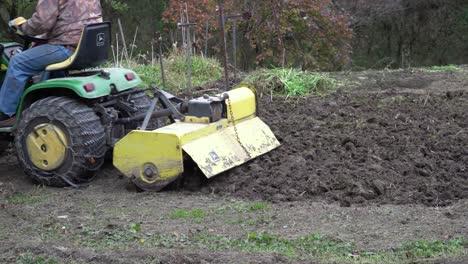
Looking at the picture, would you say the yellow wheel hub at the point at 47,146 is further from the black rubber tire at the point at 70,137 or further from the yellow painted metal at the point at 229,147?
the yellow painted metal at the point at 229,147

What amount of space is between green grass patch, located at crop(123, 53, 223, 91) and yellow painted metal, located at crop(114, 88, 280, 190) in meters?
4.60

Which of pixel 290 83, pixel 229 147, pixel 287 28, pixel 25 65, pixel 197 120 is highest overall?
pixel 25 65

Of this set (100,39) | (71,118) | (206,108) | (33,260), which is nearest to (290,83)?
(206,108)

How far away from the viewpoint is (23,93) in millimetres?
7789

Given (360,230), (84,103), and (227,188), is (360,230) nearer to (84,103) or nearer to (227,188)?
(227,188)

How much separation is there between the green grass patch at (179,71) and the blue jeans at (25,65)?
4.38 meters

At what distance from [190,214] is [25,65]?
2.26 meters

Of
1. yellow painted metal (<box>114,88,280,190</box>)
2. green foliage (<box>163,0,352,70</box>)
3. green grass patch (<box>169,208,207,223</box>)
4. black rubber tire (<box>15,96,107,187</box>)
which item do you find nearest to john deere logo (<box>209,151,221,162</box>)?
yellow painted metal (<box>114,88,280,190</box>)

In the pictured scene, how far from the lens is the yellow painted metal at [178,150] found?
705cm

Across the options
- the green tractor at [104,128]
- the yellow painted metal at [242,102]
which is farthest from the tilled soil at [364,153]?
the yellow painted metal at [242,102]

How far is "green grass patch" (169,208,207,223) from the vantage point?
641cm

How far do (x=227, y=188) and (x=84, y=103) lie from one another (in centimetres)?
154

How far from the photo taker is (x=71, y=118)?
24.6ft

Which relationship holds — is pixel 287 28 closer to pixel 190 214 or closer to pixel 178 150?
pixel 178 150
